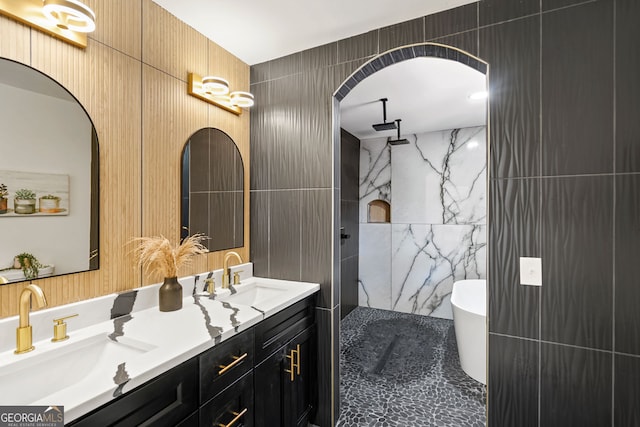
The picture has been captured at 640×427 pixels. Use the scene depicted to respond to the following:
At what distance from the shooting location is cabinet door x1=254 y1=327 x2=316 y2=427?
154cm

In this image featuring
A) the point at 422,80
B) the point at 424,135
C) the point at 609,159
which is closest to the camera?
the point at 609,159

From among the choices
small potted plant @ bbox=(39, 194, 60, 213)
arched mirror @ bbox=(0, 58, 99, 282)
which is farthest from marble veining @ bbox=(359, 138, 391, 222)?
small potted plant @ bbox=(39, 194, 60, 213)

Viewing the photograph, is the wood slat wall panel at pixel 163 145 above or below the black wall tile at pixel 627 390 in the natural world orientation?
above

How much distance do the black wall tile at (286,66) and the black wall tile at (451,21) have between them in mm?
891

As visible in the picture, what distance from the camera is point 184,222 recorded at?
73.5 inches

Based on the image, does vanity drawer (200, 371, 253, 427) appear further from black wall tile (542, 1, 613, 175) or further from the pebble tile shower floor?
black wall tile (542, 1, 613, 175)

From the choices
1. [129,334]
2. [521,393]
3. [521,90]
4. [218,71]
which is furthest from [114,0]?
[521,393]

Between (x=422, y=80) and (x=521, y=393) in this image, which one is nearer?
(x=521, y=393)

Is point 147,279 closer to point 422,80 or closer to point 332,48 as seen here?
point 332,48

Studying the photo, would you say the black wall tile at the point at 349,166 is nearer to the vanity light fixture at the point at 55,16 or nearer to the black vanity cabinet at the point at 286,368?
the black vanity cabinet at the point at 286,368

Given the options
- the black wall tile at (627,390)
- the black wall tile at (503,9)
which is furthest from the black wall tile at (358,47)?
the black wall tile at (627,390)

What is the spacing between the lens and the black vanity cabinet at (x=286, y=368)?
5.05 ft

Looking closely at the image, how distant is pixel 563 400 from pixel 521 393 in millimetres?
172

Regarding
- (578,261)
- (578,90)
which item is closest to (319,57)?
(578,90)
